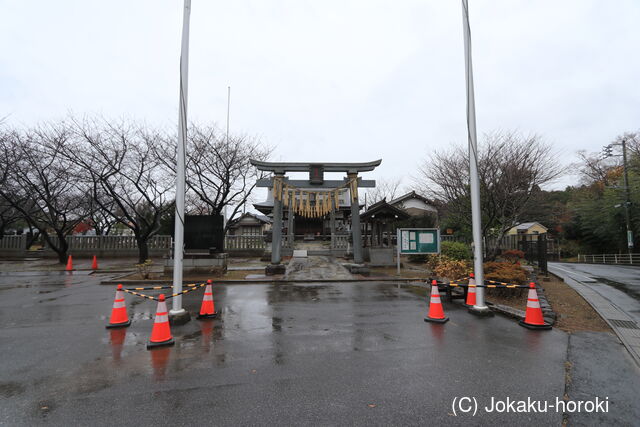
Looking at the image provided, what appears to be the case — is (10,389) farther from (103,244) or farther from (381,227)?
(103,244)

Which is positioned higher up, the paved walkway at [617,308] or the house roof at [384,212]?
the house roof at [384,212]

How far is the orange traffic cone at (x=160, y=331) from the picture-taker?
486 cm

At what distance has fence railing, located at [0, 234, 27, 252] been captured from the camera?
23.0 metres

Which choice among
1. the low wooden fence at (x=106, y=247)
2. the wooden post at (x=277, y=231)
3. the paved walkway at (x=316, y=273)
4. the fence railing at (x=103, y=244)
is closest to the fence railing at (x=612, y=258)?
the paved walkway at (x=316, y=273)

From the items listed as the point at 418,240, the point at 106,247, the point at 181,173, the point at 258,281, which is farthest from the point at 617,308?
the point at 106,247

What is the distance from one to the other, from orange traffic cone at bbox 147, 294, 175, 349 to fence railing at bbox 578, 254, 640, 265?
34043 mm

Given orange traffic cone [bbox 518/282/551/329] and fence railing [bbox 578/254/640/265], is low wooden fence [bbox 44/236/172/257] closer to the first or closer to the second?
orange traffic cone [bbox 518/282/551/329]

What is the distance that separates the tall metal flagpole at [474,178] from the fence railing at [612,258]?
2800 centimetres

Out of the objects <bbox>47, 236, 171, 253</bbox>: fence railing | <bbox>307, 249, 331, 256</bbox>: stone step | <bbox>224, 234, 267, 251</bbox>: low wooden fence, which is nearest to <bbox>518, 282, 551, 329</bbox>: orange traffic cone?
<bbox>307, 249, 331, 256</bbox>: stone step

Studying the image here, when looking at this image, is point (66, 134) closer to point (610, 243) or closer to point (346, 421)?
point (346, 421)

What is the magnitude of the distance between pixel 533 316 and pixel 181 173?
7793mm

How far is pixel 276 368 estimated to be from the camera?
4.03m

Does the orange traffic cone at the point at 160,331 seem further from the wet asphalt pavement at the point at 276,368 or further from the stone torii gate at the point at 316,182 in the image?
the stone torii gate at the point at 316,182

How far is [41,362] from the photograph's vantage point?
427 cm
